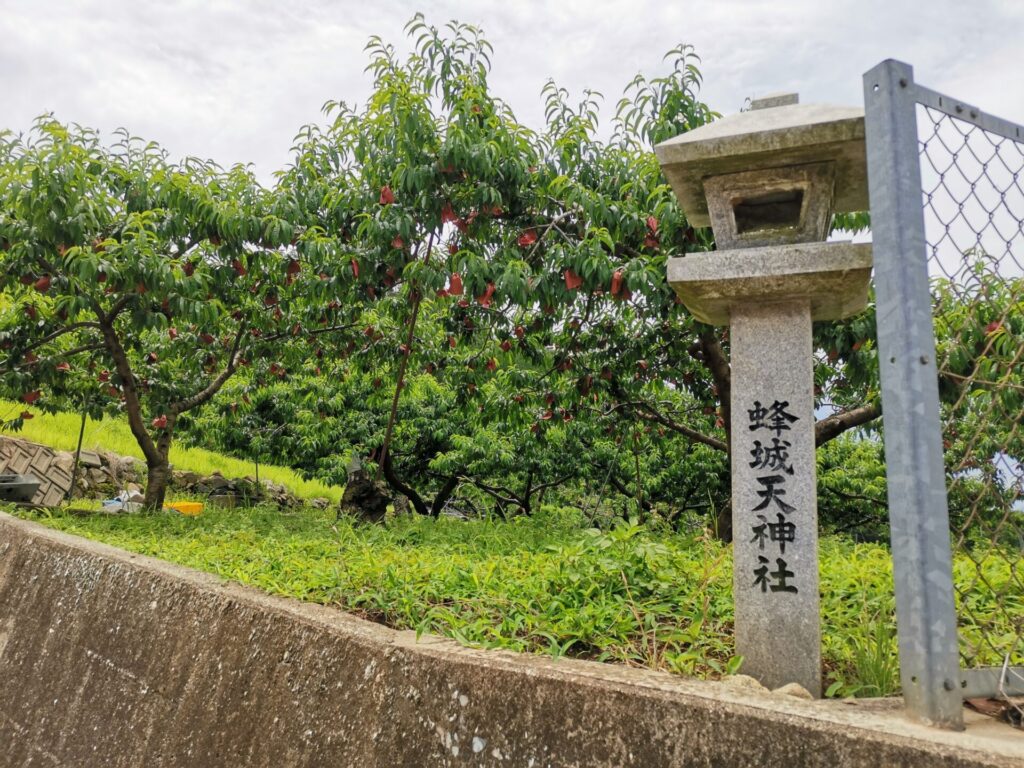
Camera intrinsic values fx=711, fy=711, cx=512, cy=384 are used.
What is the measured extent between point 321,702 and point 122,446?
616 inches

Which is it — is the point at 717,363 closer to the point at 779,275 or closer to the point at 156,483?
the point at 779,275

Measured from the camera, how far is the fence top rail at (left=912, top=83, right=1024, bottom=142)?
2002mm

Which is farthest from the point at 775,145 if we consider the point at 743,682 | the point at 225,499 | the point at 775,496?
the point at 225,499

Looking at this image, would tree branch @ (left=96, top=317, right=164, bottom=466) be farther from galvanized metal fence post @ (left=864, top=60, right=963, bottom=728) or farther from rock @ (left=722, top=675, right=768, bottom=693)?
galvanized metal fence post @ (left=864, top=60, right=963, bottom=728)

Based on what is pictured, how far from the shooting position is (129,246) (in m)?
5.55

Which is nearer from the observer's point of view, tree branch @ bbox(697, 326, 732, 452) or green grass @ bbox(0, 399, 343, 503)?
tree branch @ bbox(697, 326, 732, 452)

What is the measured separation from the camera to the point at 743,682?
7.39 ft

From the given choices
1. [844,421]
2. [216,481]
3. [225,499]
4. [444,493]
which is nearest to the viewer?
[844,421]

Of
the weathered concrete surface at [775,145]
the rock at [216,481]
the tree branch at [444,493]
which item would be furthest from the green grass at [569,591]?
the rock at [216,481]

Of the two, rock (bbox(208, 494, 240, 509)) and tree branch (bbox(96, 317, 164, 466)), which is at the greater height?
tree branch (bbox(96, 317, 164, 466))

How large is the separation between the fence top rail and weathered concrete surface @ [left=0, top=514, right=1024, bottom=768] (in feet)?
5.29

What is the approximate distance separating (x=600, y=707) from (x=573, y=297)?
3.72m

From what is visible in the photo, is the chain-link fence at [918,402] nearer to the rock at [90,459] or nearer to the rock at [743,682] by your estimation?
the rock at [743,682]

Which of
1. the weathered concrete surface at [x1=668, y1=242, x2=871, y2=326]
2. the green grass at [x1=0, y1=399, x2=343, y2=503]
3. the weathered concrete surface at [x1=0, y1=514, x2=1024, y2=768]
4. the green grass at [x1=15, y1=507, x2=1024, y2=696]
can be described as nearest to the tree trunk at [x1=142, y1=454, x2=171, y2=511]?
the weathered concrete surface at [x1=0, y1=514, x2=1024, y2=768]
